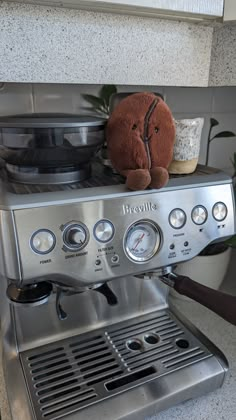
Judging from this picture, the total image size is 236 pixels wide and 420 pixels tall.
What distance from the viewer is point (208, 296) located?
43 cm

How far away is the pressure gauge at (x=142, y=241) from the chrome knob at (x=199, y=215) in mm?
53

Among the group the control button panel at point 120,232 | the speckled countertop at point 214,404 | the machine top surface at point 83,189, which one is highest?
the machine top surface at point 83,189

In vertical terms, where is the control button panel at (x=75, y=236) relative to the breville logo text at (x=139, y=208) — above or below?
below

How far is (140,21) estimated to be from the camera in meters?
0.45

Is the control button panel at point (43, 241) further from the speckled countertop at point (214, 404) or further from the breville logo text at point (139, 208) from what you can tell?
the speckled countertop at point (214, 404)

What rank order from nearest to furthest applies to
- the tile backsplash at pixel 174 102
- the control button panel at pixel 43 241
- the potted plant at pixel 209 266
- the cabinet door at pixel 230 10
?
the control button panel at pixel 43 241 → the cabinet door at pixel 230 10 → the tile backsplash at pixel 174 102 → the potted plant at pixel 209 266

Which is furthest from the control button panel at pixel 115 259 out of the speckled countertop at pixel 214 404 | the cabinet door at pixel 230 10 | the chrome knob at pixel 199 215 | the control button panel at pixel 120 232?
the cabinet door at pixel 230 10

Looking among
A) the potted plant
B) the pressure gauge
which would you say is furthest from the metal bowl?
the potted plant

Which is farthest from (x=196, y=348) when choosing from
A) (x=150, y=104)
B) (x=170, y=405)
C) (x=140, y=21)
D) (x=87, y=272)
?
(x=140, y=21)

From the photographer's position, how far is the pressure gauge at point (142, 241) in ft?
1.32

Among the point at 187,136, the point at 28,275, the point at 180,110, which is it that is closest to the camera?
the point at 28,275

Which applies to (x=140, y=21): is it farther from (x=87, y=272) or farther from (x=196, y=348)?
(x=196, y=348)

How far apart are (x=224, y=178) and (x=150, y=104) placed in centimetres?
15

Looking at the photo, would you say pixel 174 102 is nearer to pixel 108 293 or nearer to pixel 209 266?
pixel 209 266
